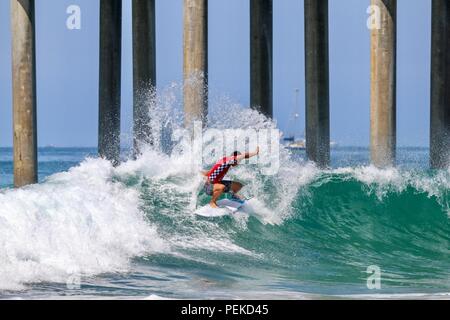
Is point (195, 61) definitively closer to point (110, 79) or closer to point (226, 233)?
point (110, 79)

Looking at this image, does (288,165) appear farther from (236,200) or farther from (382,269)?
(382,269)

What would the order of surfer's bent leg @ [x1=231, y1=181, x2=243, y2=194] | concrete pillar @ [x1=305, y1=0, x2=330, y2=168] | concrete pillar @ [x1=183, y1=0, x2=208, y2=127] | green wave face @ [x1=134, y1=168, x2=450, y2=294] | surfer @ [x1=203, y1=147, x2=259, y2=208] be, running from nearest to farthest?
green wave face @ [x1=134, y1=168, x2=450, y2=294], surfer @ [x1=203, y1=147, x2=259, y2=208], surfer's bent leg @ [x1=231, y1=181, x2=243, y2=194], concrete pillar @ [x1=183, y1=0, x2=208, y2=127], concrete pillar @ [x1=305, y1=0, x2=330, y2=168]

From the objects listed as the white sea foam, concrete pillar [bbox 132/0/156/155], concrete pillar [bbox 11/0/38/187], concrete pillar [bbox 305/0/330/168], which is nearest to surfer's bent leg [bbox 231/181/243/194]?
the white sea foam

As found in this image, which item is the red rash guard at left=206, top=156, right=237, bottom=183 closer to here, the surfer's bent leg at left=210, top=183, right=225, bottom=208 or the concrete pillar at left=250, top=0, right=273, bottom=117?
the surfer's bent leg at left=210, top=183, right=225, bottom=208

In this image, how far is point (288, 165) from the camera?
71.7ft

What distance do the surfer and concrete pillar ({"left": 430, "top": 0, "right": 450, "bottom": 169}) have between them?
24.3ft

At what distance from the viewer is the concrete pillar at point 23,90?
67.4ft

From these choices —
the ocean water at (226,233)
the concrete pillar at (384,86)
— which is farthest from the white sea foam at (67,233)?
the concrete pillar at (384,86)

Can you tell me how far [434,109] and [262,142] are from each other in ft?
15.7

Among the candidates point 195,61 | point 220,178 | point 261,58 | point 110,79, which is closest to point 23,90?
point 195,61

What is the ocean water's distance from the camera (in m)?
13.5
